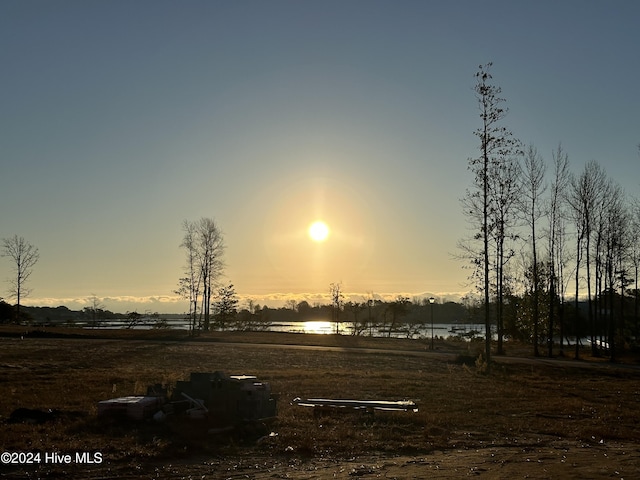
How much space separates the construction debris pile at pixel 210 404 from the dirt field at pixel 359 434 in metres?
0.35

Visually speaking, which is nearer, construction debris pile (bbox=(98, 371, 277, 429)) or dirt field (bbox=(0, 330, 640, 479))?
dirt field (bbox=(0, 330, 640, 479))

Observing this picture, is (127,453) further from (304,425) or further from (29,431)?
(304,425)

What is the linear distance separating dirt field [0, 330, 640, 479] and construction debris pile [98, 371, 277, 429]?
35cm

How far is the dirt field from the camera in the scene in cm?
991

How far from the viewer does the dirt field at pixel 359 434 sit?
9914 millimetres

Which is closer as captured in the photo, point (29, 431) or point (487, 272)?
point (29, 431)

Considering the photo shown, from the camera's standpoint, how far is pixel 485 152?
32.0m

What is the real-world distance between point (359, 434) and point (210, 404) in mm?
3521

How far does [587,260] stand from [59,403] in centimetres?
3862

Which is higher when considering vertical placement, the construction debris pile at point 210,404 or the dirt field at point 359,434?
the construction debris pile at point 210,404

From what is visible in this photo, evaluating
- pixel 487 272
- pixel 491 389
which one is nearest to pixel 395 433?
pixel 491 389

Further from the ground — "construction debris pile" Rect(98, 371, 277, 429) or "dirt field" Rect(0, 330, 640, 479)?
"construction debris pile" Rect(98, 371, 277, 429)

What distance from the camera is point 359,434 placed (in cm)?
1290

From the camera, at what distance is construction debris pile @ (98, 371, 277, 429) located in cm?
1318
